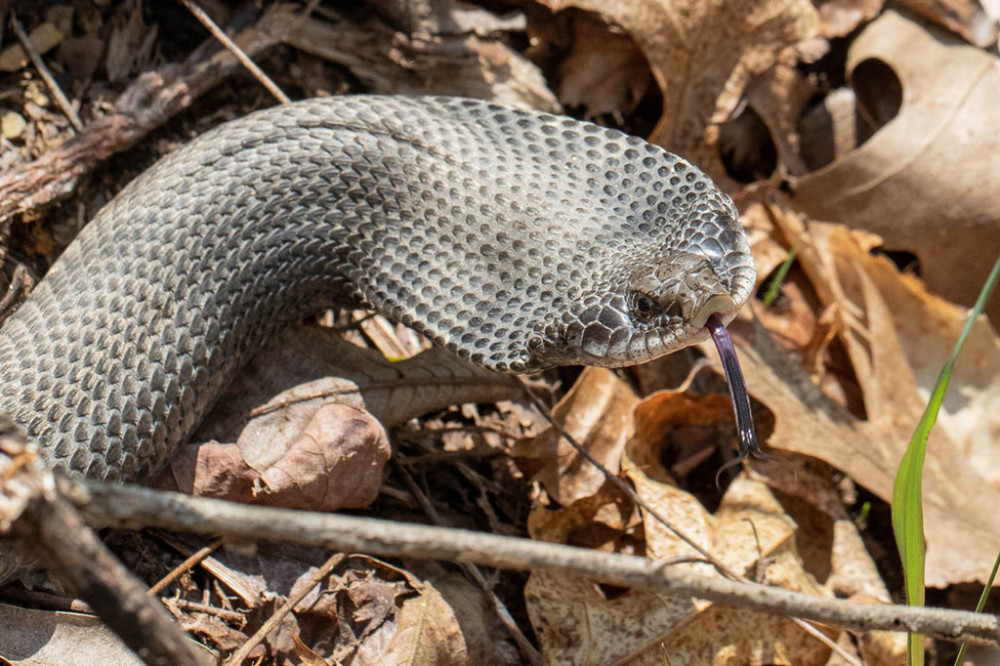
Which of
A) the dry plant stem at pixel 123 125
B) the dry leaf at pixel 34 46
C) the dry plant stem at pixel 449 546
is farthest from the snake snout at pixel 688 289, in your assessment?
the dry leaf at pixel 34 46

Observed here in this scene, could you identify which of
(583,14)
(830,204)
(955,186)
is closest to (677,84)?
(583,14)

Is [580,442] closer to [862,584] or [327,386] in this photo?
[327,386]

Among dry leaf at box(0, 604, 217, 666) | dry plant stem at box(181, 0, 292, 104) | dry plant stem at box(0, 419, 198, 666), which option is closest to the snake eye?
dry plant stem at box(0, 419, 198, 666)

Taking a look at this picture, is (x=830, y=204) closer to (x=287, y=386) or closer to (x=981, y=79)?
(x=981, y=79)

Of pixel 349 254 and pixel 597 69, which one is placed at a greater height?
pixel 597 69

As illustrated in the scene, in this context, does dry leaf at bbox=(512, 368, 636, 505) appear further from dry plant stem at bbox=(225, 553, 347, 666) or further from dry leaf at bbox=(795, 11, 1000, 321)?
dry leaf at bbox=(795, 11, 1000, 321)

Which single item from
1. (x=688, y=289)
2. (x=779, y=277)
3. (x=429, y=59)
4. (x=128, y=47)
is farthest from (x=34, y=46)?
(x=779, y=277)

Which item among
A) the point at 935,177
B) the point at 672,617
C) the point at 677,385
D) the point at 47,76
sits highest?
the point at 47,76
